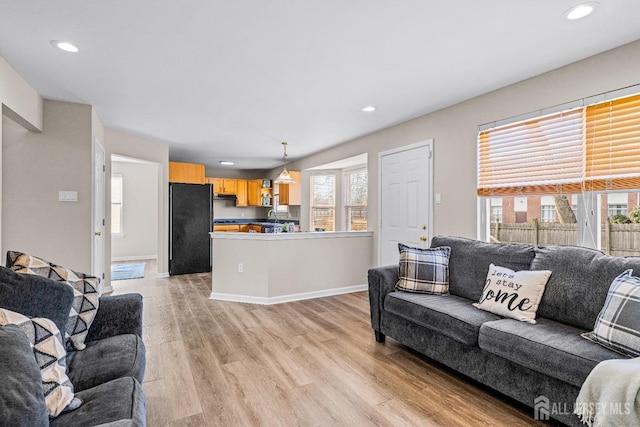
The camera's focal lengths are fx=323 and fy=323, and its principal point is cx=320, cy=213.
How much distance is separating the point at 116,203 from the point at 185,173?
238cm

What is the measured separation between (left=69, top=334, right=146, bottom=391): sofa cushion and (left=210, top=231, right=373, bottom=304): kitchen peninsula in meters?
2.42

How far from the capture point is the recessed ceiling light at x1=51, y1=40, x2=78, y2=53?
2.33 metres

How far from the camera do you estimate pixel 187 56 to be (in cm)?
253

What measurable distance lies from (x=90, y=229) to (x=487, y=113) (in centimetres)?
458

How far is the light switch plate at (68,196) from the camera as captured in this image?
11.9 ft

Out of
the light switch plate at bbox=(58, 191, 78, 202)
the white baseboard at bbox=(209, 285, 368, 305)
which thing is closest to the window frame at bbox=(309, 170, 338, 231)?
the white baseboard at bbox=(209, 285, 368, 305)

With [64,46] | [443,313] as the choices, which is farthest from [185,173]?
[443,313]

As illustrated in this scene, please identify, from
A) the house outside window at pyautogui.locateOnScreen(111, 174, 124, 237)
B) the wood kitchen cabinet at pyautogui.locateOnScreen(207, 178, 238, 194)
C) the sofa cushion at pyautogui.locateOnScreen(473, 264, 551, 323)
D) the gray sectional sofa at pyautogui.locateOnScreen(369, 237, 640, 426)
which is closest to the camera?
the gray sectional sofa at pyautogui.locateOnScreen(369, 237, 640, 426)

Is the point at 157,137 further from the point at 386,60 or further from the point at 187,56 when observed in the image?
the point at 386,60

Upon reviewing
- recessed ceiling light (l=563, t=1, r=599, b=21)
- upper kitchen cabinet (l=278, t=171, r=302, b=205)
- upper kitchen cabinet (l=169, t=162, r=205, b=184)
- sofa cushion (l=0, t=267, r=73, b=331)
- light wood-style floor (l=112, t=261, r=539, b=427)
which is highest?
recessed ceiling light (l=563, t=1, r=599, b=21)

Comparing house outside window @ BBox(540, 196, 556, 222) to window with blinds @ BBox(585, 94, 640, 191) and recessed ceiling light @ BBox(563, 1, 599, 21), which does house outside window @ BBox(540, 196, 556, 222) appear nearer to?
window with blinds @ BBox(585, 94, 640, 191)

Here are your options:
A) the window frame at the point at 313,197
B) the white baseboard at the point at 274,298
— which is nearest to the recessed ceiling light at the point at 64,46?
the white baseboard at the point at 274,298

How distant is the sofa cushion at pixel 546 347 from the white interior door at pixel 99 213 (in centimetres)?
425

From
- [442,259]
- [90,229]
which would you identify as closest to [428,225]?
[442,259]
